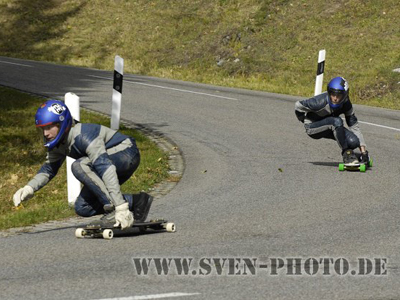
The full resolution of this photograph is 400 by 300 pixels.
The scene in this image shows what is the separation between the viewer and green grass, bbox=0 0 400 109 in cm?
2455

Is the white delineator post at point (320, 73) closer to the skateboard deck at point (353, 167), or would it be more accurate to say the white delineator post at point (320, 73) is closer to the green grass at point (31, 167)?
the green grass at point (31, 167)

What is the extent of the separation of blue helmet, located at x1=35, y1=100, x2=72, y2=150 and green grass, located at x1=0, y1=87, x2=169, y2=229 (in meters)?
1.94

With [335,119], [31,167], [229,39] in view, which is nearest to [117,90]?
[31,167]

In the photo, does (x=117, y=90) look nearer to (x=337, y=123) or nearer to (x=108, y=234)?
(x=337, y=123)

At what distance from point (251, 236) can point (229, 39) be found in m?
22.8

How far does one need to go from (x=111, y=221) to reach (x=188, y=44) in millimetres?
24576

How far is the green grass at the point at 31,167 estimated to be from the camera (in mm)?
9680

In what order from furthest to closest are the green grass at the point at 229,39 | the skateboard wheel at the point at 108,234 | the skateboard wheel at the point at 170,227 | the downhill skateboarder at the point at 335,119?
the green grass at the point at 229,39 → the downhill skateboarder at the point at 335,119 → the skateboard wheel at the point at 170,227 → the skateboard wheel at the point at 108,234

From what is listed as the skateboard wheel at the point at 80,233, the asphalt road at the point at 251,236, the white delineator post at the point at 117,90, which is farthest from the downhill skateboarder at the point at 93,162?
the white delineator post at the point at 117,90

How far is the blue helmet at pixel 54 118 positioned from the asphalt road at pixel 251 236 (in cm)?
108

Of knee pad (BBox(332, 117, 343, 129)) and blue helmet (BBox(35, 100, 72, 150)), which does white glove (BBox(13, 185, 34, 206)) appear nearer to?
blue helmet (BBox(35, 100, 72, 150))

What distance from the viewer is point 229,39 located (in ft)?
98.8

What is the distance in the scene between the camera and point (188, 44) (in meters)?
31.9

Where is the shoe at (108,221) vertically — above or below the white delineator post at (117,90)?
below
